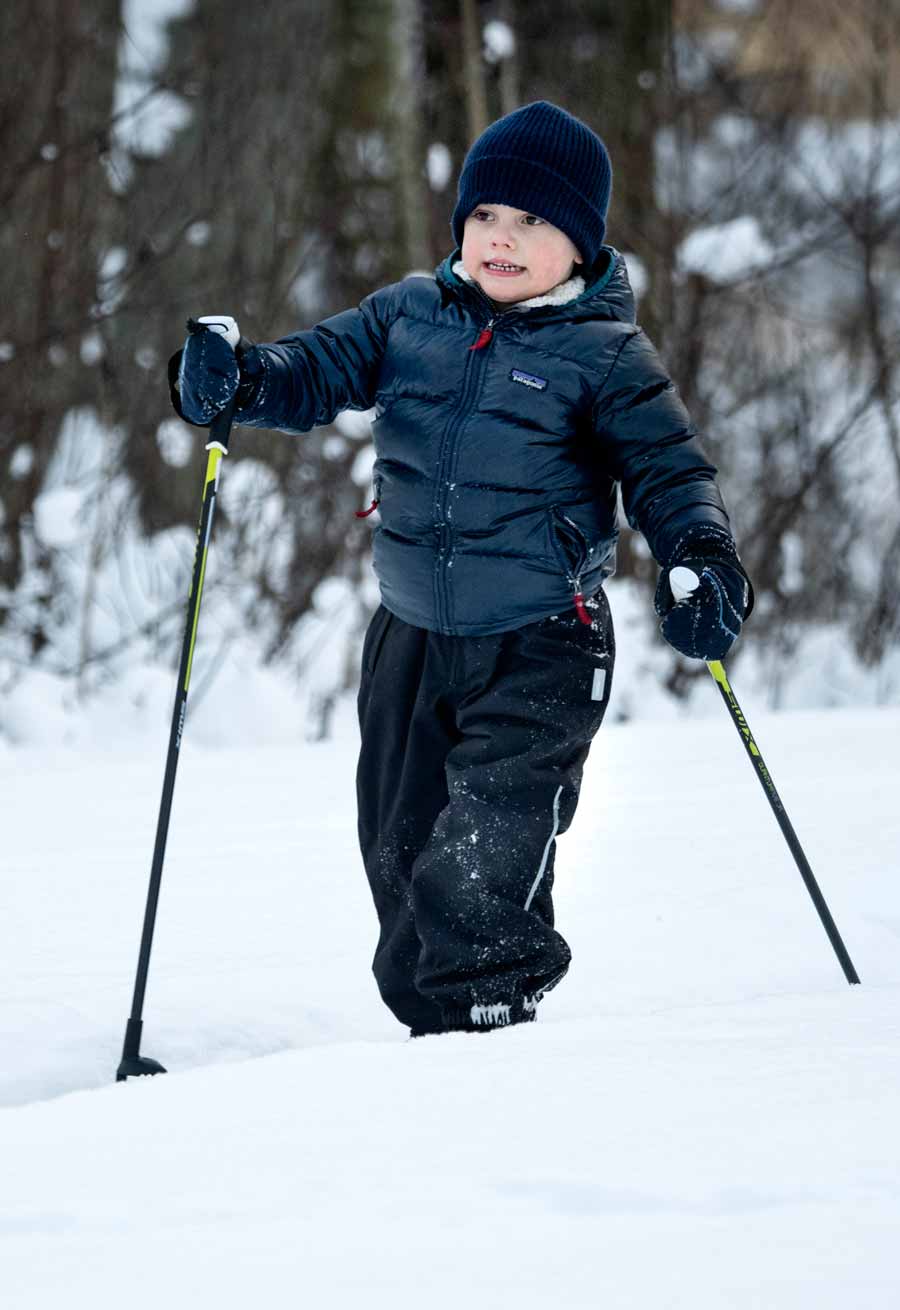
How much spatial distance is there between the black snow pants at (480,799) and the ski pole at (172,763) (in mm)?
357

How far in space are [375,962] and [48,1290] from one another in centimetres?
146

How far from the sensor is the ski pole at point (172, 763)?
2.43m

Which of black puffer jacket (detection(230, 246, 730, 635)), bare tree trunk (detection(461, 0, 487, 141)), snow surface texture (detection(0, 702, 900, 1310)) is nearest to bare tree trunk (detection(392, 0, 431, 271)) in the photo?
bare tree trunk (detection(461, 0, 487, 141))

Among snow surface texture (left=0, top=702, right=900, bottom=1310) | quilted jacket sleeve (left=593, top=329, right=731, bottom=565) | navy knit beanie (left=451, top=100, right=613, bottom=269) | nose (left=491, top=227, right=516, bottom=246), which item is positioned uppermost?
navy knit beanie (left=451, top=100, right=613, bottom=269)

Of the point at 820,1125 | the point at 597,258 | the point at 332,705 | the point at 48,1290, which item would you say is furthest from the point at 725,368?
the point at 48,1290

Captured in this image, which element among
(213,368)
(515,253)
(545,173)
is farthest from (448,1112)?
(545,173)

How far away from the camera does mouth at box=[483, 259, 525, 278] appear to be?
8.50 feet

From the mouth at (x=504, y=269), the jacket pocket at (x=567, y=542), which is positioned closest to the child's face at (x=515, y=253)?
the mouth at (x=504, y=269)

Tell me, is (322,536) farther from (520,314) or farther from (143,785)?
(520,314)

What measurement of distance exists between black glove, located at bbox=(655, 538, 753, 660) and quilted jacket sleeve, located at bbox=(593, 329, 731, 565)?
0.07m

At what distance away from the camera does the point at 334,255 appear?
7148mm

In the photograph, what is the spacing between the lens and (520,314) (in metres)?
2.57

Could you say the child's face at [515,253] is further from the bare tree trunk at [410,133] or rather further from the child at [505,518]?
the bare tree trunk at [410,133]

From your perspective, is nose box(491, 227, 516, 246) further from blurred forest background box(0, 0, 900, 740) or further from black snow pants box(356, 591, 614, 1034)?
blurred forest background box(0, 0, 900, 740)
